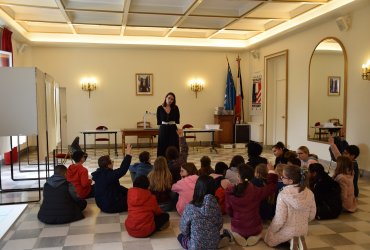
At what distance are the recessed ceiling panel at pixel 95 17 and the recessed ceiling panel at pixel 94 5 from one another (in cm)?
45

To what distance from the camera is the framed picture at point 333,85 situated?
7906 millimetres

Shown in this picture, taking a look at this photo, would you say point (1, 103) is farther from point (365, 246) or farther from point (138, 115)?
point (138, 115)

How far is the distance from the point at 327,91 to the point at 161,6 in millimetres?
4452

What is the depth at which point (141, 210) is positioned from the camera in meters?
3.89

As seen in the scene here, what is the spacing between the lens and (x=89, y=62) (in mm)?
11664

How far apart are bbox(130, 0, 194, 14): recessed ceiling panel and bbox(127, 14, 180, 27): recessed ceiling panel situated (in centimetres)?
50

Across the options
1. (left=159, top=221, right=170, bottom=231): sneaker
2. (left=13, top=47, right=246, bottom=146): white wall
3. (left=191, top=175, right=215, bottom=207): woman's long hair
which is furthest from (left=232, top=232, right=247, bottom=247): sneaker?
(left=13, top=47, right=246, bottom=146): white wall

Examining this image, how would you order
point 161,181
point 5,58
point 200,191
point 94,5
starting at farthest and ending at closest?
point 5,58 < point 94,5 < point 161,181 < point 200,191

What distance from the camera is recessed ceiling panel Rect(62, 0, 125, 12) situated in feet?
25.1

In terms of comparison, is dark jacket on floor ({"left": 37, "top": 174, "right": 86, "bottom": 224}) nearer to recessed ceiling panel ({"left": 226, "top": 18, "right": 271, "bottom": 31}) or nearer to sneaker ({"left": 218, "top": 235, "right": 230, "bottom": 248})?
sneaker ({"left": 218, "top": 235, "right": 230, "bottom": 248})

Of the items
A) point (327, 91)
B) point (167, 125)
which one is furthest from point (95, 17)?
point (327, 91)

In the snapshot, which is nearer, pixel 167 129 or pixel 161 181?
pixel 161 181

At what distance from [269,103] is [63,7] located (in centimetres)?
690

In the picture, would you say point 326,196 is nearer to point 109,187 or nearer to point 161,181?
point 161,181
